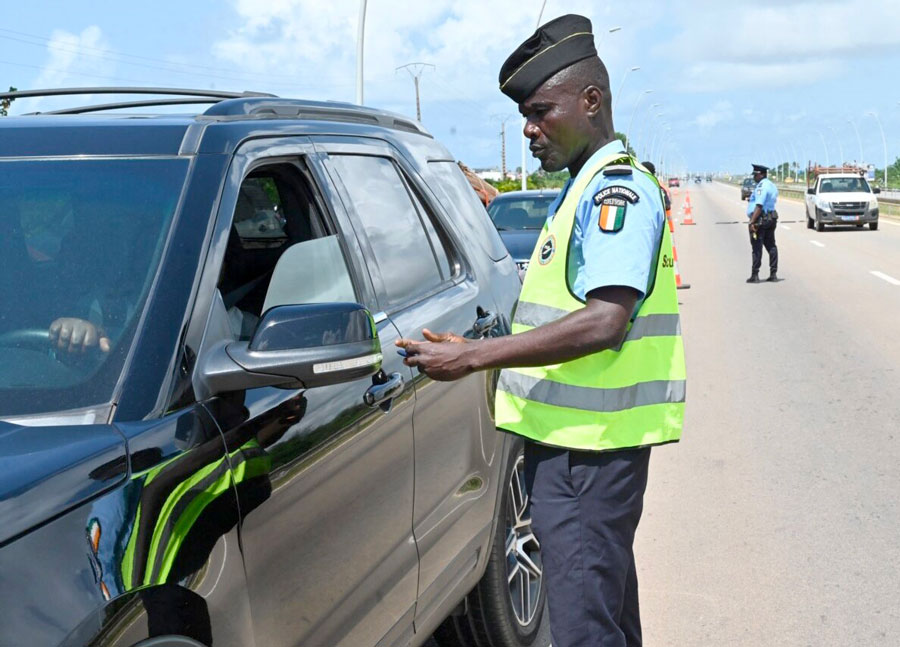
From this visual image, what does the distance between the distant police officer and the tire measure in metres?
14.4

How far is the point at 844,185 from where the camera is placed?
35.0 metres

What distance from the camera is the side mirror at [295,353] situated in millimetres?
2186

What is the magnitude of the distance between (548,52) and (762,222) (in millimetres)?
16099

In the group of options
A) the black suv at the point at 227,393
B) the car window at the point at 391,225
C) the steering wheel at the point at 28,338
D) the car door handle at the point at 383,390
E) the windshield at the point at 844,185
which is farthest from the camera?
the windshield at the point at 844,185

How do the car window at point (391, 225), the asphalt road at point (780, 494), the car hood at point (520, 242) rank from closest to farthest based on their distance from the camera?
the car window at point (391, 225) → the asphalt road at point (780, 494) → the car hood at point (520, 242)

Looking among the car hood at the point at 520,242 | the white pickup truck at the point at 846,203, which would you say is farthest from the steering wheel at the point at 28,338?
the white pickup truck at the point at 846,203

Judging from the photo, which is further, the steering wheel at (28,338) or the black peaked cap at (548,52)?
the black peaked cap at (548,52)

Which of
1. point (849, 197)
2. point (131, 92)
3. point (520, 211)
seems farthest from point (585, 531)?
point (849, 197)

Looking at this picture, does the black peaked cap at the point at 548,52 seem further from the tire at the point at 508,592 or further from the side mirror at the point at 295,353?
the tire at the point at 508,592

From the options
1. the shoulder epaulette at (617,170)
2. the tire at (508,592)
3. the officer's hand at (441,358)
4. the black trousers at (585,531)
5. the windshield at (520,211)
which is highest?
the shoulder epaulette at (617,170)

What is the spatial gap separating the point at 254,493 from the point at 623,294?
3.27 ft

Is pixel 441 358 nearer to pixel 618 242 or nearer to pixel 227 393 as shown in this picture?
pixel 618 242

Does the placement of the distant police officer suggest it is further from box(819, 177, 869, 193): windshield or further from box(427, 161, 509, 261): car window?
box(819, 177, 869, 193): windshield

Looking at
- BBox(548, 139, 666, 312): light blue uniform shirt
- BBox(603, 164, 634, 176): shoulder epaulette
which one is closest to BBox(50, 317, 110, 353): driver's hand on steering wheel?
BBox(548, 139, 666, 312): light blue uniform shirt
